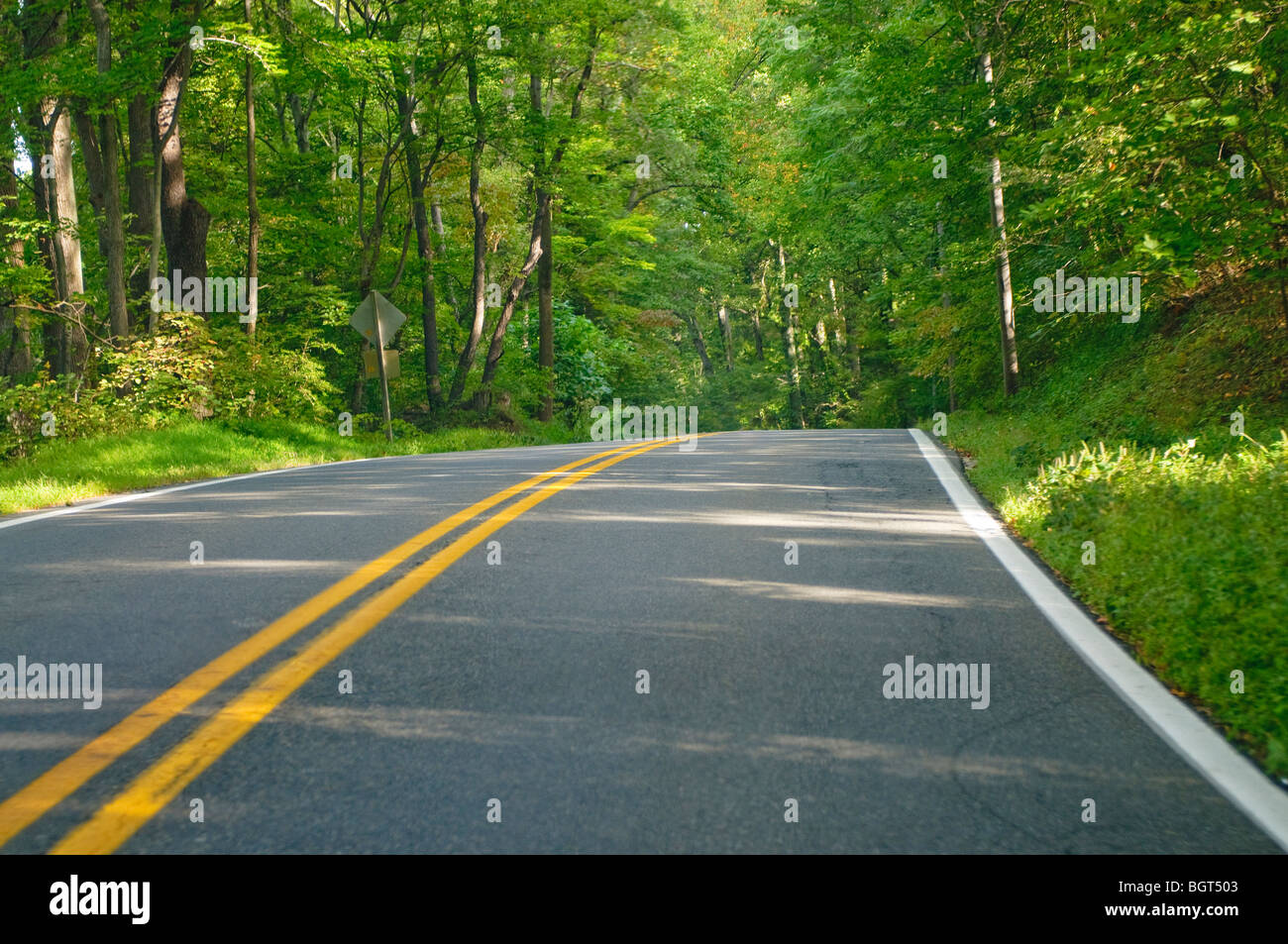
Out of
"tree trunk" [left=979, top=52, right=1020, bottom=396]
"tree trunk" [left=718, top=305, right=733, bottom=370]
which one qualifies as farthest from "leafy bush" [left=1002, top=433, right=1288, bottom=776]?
"tree trunk" [left=718, top=305, right=733, bottom=370]

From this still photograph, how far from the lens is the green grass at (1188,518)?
4547mm

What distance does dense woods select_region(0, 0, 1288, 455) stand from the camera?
12477 millimetres

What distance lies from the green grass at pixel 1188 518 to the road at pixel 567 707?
42 cm

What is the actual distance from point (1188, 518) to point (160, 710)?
542 centimetres

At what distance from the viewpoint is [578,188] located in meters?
30.1

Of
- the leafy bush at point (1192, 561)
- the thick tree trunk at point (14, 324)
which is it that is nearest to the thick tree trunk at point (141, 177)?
the thick tree trunk at point (14, 324)

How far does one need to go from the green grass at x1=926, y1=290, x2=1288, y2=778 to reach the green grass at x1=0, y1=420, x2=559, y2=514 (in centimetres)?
881

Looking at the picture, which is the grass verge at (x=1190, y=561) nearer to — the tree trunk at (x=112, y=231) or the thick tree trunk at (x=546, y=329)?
the tree trunk at (x=112, y=231)

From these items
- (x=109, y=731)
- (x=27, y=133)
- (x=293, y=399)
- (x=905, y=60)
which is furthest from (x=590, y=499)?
(x=27, y=133)

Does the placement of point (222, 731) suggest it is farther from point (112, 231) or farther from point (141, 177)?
point (141, 177)

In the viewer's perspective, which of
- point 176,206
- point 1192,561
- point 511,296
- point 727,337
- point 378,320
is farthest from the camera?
point 727,337

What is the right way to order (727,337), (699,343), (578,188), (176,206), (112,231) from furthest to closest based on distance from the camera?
(699,343) < (727,337) < (578,188) < (176,206) < (112,231)

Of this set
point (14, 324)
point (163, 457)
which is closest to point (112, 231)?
point (14, 324)

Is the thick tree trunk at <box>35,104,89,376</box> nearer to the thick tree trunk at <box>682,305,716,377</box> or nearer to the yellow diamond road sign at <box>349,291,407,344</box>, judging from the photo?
the yellow diamond road sign at <box>349,291,407,344</box>
